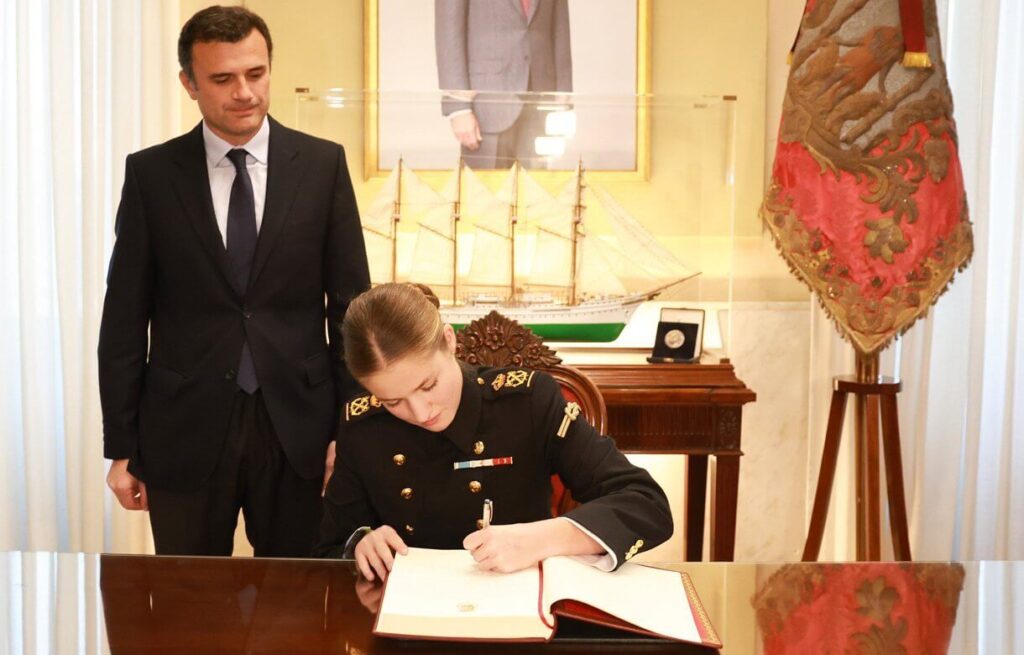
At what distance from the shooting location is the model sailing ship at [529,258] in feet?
11.7

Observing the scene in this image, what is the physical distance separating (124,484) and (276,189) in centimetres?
71

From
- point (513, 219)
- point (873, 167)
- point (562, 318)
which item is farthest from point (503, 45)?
point (873, 167)

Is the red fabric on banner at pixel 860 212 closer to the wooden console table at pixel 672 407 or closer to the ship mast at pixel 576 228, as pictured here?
the wooden console table at pixel 672 407

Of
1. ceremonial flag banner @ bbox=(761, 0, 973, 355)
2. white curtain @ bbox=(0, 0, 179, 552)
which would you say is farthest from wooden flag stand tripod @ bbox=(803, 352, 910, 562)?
white curtain @ bbox=(0, 0, 179, 552)

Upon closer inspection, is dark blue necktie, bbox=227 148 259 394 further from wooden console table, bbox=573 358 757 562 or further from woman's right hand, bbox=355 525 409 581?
wooden console table, bbox=573 358 757 562

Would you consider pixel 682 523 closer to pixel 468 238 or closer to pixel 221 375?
pixel 468 238

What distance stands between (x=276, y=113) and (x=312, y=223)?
1.56 meters

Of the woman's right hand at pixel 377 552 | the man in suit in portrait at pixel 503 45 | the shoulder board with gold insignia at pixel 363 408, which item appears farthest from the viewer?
the man in suit in portrait at pixel 503 45

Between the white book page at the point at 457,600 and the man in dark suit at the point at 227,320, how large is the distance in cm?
90

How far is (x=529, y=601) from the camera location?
1532 millimetres

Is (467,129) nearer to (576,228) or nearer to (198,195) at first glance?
(576,228)

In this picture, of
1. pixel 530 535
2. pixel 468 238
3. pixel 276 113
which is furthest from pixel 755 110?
pixel 530 535

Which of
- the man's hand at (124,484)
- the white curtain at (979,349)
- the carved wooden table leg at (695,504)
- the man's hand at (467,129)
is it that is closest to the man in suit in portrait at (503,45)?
the man's hand at (467,129)

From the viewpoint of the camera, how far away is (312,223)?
2.57 metres
